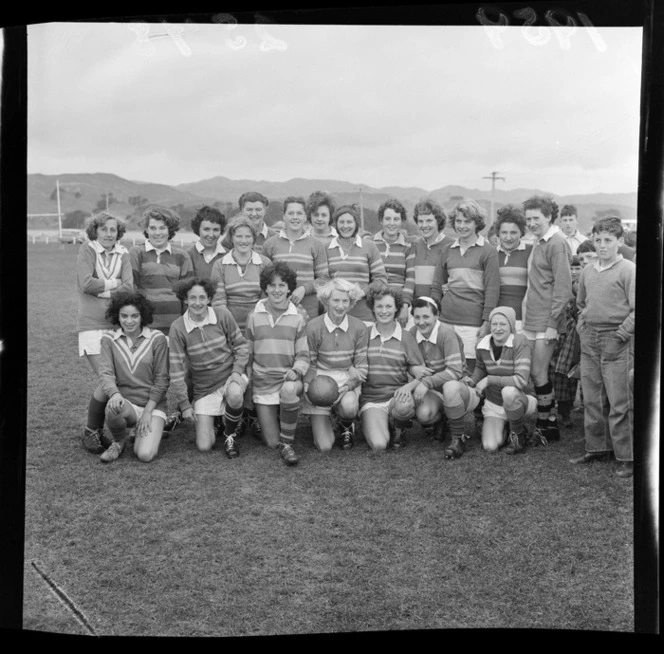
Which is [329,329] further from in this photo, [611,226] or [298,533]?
[611,226]

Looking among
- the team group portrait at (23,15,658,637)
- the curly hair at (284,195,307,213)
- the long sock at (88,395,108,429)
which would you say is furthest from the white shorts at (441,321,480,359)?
the long sock at (88,395,108,429)

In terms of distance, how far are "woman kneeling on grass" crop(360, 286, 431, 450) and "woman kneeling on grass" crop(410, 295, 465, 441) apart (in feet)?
0.11

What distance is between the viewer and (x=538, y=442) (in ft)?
12.9

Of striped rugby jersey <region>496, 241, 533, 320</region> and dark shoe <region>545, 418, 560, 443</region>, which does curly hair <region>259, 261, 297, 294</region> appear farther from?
dark shoe <region>545, 418, 560, 443</region>

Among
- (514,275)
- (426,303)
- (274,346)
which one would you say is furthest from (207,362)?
(514,275)

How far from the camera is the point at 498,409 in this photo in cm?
395

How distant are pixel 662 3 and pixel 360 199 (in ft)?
4.90

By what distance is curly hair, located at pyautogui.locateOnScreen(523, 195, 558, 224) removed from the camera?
3.78 m

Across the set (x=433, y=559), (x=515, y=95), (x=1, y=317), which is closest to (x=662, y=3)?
(x=515, y=95)

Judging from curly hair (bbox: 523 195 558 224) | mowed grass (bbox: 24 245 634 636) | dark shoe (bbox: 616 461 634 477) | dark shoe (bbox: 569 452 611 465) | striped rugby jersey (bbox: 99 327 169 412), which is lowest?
mowed grass (bbox: 24 245 634 636)

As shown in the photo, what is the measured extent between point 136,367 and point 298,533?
3.32 ft

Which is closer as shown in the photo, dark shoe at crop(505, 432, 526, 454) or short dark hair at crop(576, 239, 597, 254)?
short dark hair at crop(576, 239, 597, 254)

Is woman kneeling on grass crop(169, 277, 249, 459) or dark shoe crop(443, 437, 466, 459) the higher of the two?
woman kneeling on grass crop(169, 277, 249, 459)

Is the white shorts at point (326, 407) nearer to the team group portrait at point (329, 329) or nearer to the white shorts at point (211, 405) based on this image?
the team group portrait at point (329, 329)
